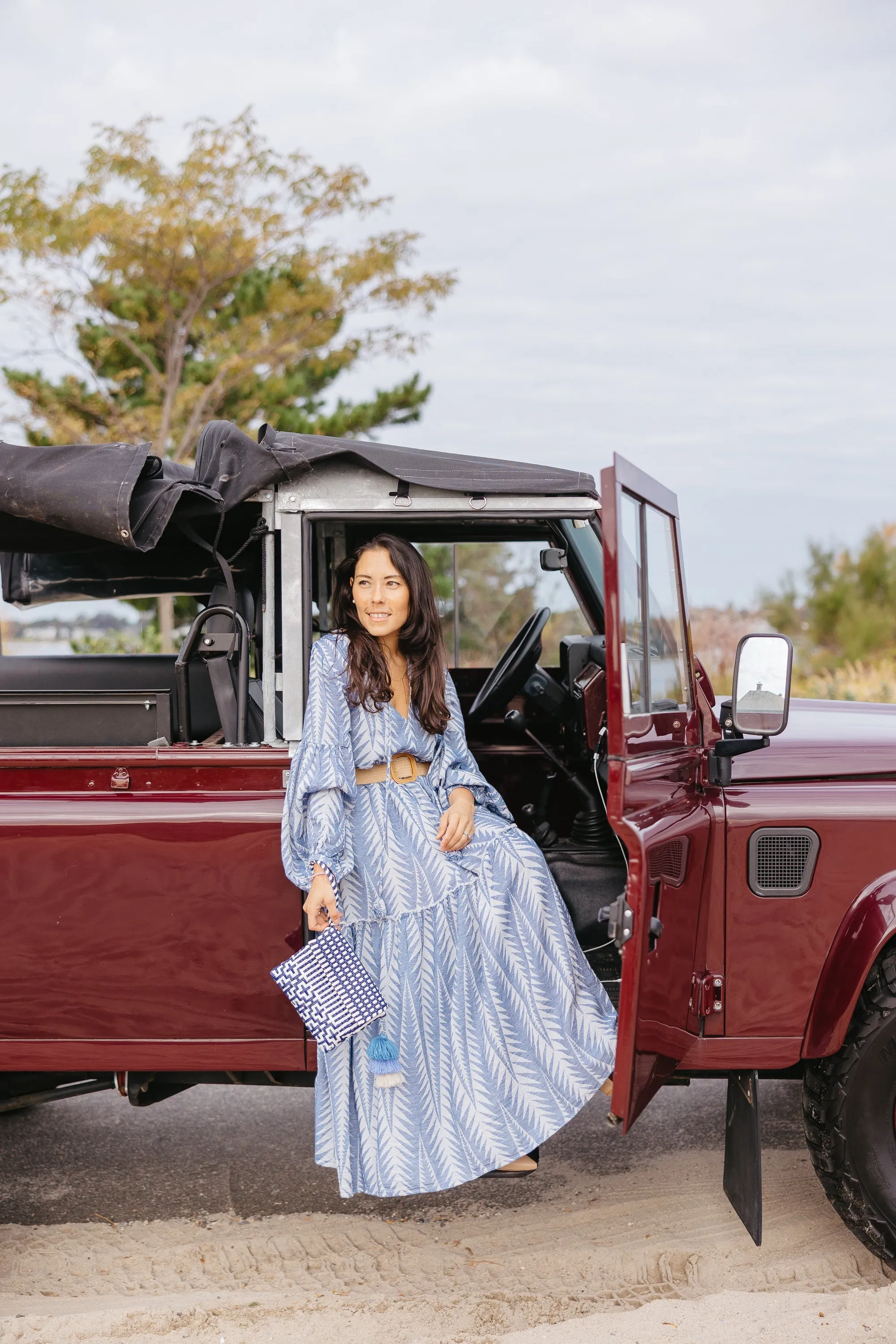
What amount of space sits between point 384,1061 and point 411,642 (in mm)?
1080

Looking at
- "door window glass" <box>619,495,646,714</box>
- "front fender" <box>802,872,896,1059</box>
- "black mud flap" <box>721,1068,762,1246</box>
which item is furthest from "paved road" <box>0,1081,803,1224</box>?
"door window glass" <box>619,495,646,714</box>

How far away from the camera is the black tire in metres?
2.82

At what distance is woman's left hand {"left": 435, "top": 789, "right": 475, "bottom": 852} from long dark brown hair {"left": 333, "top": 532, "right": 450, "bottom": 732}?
23 cm

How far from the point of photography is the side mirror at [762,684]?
2.74m

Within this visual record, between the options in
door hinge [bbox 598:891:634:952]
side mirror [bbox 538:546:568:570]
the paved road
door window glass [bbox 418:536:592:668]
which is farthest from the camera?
door window glass [bbox 418:536:592:668]

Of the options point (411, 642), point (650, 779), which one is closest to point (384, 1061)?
point (650, 779)

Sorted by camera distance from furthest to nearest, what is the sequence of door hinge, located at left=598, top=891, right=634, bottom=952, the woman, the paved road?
the paved road, the woman, door hinge, located at left=598, top=891, right=634, bottom=952

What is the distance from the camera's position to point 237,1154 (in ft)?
12.7

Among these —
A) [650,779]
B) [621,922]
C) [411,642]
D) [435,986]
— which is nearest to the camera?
[621,922]

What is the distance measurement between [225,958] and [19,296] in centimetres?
1100

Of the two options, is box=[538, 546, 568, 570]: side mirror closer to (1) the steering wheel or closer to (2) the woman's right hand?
(1) the steering wheel

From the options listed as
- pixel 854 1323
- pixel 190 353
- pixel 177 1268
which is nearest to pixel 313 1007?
pixel 177 1268

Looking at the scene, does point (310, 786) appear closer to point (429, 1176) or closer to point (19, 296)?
point (429, 1176)

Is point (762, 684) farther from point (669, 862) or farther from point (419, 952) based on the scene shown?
point (419, 952)
